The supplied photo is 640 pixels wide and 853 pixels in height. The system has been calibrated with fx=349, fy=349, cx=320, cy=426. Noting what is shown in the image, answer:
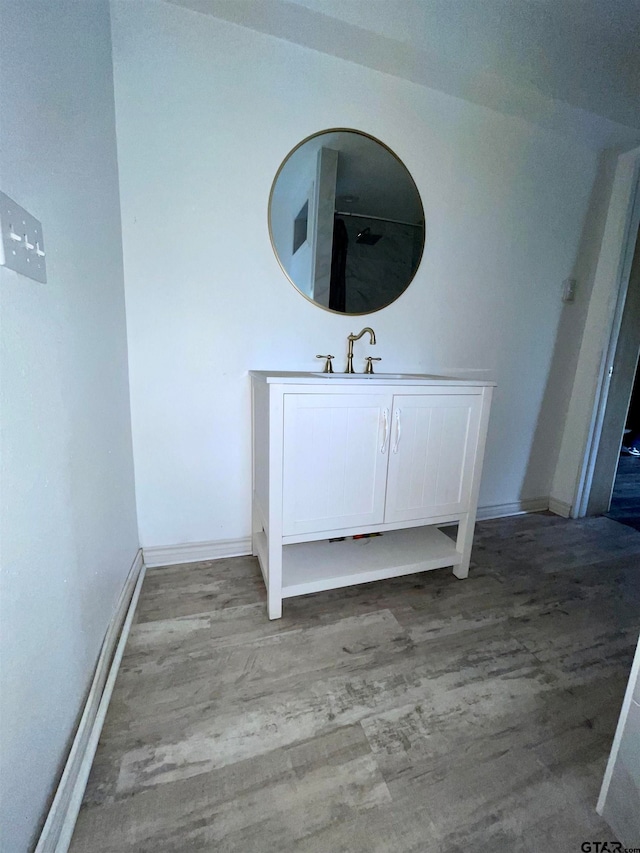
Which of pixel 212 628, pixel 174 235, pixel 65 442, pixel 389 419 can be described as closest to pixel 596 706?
pixel 389 419

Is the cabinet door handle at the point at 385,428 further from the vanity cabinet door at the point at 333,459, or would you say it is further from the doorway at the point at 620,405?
the doorway at the point at 620,405

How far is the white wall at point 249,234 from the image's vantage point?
1305 mm

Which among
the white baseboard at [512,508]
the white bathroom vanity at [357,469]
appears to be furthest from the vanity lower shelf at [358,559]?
the white baseboard at [512,508]

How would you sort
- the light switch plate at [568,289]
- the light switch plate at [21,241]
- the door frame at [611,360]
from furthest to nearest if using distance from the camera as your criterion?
the light switch plate at [568,289], the door frame at [611,360], the light switch plate at [21,241]

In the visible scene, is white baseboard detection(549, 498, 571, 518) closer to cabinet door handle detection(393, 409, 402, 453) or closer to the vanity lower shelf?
the vanity lower shelf

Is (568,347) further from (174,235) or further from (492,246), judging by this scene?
(174,235)

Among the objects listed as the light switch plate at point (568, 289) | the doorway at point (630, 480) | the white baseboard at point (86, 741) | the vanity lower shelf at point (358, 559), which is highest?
the light switch plate at point (568, 289)

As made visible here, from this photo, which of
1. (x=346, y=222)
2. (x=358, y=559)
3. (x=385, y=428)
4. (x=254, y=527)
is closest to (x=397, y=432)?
(x=385, y=428)

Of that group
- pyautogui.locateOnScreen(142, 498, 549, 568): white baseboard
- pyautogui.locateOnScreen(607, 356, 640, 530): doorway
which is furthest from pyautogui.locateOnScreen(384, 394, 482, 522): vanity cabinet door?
pyautogui.locateOnScreen(607, 356, 640, 530): doorway

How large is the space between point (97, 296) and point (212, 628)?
117cm

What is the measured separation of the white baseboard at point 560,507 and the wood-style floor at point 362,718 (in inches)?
30.7

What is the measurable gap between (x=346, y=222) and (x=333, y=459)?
42.7 inches

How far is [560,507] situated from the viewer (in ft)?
7.68

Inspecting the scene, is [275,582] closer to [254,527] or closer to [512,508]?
[254,527]
